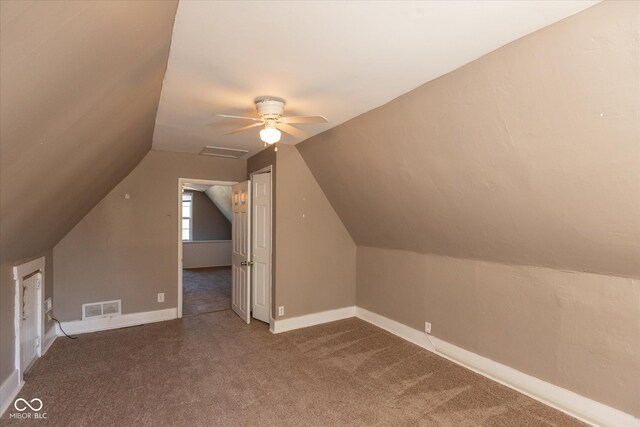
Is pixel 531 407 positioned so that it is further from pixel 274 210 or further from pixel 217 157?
pixel 217 157

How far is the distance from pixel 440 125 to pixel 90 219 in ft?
14.2

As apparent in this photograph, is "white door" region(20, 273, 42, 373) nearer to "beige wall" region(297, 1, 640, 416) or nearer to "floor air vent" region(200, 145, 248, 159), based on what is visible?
"floor air vent" region(200, 145, 248, 159)

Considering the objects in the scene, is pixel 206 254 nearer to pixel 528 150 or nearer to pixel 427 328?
pixel 427 328

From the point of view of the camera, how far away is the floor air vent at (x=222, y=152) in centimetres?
431

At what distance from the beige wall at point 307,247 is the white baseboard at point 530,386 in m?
1.13

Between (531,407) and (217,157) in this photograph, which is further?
(217,157)

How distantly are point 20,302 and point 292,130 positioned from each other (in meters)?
2.91

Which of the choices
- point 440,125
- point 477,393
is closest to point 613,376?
point 477,393

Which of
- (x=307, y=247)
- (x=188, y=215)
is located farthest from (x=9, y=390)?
(x=188, y=215)

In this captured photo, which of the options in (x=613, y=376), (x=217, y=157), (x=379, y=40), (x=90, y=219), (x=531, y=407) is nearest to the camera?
(x=379, y=40)

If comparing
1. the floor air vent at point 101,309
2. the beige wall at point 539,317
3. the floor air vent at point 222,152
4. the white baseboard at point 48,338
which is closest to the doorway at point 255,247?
the floor air vent at point 222,152

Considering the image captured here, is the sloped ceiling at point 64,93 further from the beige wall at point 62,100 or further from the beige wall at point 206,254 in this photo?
the beige wall at point 206,254

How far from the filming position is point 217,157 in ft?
15.9

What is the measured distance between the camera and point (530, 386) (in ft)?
8.80
